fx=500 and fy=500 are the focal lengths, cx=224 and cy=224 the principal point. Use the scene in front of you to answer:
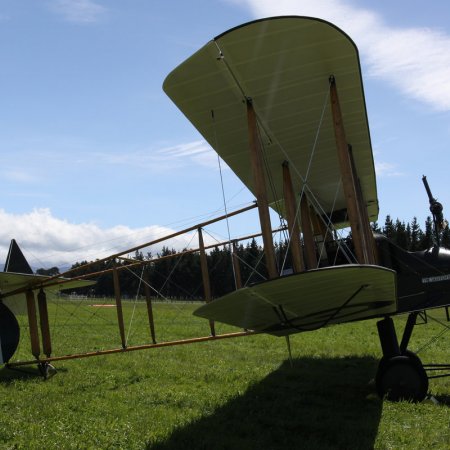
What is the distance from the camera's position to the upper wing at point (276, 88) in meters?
4.77

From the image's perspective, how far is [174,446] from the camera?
4645 millimetres

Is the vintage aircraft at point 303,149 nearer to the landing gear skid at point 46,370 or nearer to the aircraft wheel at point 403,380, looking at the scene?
the aircraft wheel at point 403,380

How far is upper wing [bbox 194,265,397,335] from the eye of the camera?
14.5ft

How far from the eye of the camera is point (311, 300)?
5.11m

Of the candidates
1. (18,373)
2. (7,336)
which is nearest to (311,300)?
(18,373)

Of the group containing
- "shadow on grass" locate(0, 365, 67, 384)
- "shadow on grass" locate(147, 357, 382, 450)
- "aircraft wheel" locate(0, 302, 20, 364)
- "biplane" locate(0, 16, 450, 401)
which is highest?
"biplane" locate(0, 16, 450, 401)

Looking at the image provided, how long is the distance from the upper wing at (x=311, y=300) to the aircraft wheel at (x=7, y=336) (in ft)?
16.7

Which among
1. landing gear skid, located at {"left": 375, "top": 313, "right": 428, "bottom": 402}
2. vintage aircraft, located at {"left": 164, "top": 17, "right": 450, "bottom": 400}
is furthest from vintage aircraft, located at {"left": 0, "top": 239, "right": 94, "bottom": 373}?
landing gear skid, located at {"left": 375, "top": 313, "right": 428, "bottom": 402}

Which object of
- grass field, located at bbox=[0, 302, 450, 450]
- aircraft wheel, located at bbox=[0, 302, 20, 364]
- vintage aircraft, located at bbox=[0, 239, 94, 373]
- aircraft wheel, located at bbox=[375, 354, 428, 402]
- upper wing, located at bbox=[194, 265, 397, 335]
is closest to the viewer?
upper wing, located at bbox=[194, 265, 397, 335]

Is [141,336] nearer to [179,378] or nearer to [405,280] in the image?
[179,378]

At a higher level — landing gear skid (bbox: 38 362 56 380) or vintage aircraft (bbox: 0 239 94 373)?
vintage aircraft (bbox: 0 239 94 373)

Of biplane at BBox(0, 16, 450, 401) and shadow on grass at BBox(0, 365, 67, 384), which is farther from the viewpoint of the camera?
shadow on grass at BBox(0, 365, 67, 384)

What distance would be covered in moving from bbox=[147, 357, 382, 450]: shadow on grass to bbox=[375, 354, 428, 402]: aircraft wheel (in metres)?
0.25

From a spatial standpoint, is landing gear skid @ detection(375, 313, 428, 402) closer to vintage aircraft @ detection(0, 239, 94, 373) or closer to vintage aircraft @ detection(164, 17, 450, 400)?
vintage aircraft @ detection(164, 17, 450, 400)
